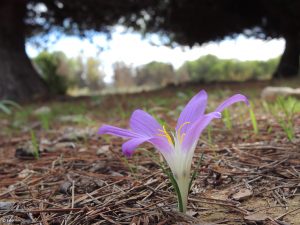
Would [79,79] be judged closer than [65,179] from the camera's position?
No

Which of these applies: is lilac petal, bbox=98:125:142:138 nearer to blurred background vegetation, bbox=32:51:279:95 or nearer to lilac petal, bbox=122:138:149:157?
lilac petal, bbox=122:138:149:157

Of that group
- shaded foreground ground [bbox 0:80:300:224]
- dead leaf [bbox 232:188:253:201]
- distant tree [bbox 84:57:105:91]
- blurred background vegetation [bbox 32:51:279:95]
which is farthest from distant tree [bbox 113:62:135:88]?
Result: distant tree [bbox 84:57:105:91]

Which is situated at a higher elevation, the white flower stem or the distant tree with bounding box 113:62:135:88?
the distant tree with bounding box 113:62:135:88

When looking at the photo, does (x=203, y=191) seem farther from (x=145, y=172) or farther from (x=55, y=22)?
(x=55, y=22)

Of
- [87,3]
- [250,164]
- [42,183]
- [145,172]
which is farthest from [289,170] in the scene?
[87,3]

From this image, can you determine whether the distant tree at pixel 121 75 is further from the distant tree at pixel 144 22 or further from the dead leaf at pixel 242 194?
the dead leaf at pixel 242 194

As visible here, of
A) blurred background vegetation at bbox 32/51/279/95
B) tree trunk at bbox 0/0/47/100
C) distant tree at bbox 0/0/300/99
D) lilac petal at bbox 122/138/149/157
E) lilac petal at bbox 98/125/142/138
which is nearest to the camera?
lilac petal at bbox 122/138/149/157

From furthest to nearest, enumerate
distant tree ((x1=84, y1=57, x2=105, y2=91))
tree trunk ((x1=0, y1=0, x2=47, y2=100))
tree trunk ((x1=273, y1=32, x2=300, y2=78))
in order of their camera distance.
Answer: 1. distant tree ((x1=84, y1=57, x2=105, y2=91))
2. tree trunk ((x1=273, y1=32, x2=300, y2=78))
3. tree trunk ((x1=0, y1=0, x2=47, y2=100))
